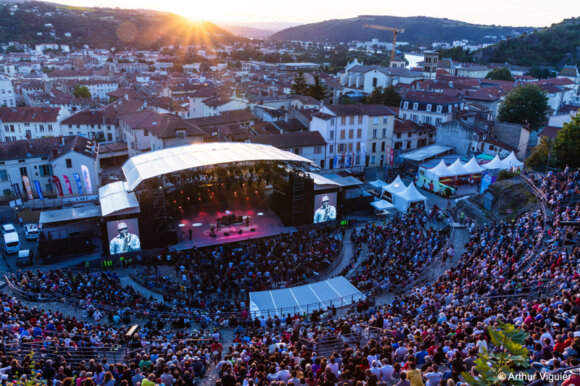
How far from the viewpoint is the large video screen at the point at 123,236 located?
72.5 feet

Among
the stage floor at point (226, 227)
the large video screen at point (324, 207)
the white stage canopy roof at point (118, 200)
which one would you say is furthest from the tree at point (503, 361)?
the large video screen at point (324, 207)

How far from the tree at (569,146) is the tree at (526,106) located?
18.2m

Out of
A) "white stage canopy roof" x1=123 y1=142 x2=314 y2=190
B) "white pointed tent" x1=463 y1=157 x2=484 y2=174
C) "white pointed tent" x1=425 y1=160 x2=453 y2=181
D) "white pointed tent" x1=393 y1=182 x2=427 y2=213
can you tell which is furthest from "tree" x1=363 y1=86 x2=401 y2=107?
"white stage canopy roof" x1=123 y1=142 x2=314 y2=190

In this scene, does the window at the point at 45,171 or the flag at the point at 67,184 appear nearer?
the flag at the point at 67,184

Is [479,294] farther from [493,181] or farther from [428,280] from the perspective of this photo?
[493,181]

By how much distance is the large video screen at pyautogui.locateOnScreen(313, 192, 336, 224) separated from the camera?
2706cm

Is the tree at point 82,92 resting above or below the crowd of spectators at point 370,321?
above

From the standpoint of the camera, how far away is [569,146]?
28.9m

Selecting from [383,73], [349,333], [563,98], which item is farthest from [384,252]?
[563,98]

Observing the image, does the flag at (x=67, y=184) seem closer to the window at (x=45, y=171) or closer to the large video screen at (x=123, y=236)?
the window at (x=45, y=171)

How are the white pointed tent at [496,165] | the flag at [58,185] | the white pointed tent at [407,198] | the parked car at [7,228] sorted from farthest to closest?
the white pointed tent at [496,165] → the flag at [58,185] → the white pointed tent at [407,198] → the parked car at [7,228]

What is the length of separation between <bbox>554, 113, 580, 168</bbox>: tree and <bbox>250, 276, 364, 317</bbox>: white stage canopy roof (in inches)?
839

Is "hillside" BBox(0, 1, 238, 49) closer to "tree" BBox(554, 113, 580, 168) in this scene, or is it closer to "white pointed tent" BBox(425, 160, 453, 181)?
"white pointed tent" BBox(425, 160, 453, 181)

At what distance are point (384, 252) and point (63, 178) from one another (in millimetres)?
25828
